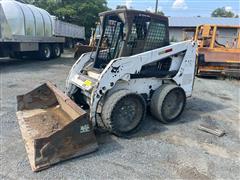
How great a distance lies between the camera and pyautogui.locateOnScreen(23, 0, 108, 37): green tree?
2741 centimetres

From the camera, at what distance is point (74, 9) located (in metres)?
Result: 28.0

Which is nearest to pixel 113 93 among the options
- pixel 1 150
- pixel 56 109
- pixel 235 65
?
pixel 56 109

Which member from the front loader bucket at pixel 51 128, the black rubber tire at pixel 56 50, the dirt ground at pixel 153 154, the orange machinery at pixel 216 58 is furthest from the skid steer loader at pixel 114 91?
the black rubber tire at pixel 56 50

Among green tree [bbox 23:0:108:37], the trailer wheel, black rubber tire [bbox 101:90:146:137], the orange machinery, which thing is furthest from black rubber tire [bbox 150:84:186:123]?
green tree [bbox 23:0:108:37]

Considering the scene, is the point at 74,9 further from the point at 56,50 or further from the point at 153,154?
the point at 153,154

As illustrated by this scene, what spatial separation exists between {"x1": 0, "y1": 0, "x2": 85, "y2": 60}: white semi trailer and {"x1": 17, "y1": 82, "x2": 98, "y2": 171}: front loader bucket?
25.8 ft

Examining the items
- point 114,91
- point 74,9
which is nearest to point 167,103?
point 114,91

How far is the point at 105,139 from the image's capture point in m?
4.20

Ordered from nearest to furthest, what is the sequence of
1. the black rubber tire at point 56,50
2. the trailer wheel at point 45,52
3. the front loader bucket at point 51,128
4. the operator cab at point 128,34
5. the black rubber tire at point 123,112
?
1. the front loader bucket at point 51,128
2. the black rubber tire at point 123,112
3. the operator cab at point 128,34
4. the trailer wheel at point 45,52
5. the black rubber tire at point 56,50

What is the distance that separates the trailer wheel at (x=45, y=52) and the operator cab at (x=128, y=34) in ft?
34.8

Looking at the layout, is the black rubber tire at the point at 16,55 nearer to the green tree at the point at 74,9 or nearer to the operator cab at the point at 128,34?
the operator cab at the point at 128,34

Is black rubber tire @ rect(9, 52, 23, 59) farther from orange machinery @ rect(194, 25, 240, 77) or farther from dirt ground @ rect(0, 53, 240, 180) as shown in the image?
orange machinery @ rect(194, 25, 240, 77)

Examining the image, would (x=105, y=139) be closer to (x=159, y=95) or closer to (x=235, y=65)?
(x=159, y=95)

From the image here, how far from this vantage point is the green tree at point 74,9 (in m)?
27.4
